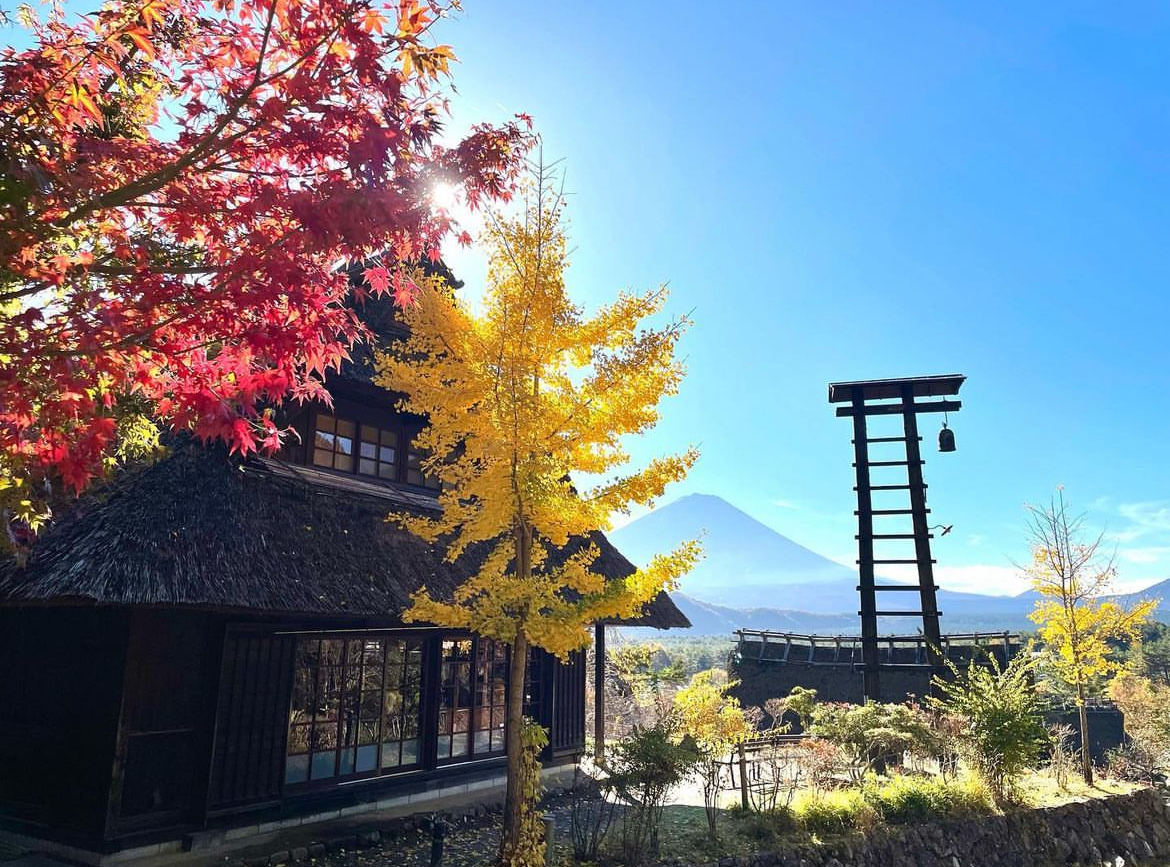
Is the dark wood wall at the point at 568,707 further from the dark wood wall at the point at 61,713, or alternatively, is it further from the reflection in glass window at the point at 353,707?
the dark wood wall at the point at 61,713

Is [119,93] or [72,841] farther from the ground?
[119,93]

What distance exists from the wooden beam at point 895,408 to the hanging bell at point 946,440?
62 centimetres

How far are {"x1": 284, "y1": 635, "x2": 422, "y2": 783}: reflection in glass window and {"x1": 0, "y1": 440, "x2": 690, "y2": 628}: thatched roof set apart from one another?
1.17m

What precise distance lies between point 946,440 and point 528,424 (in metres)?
11.3

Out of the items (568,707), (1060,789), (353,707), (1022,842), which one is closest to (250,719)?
(353,707)

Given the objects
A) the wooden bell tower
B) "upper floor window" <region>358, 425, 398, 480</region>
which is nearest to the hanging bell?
the wooden bell tower

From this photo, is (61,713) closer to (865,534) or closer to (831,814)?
(831,814)

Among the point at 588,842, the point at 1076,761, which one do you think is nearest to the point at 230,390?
the point at 588,842

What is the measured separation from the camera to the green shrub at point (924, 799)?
9.87 m

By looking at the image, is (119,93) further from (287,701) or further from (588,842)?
(588,842)

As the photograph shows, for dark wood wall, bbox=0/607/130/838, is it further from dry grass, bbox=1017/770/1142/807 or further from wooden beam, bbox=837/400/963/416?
wooden beam, bbox=837/400/963/416

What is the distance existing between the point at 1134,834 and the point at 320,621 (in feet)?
44.7

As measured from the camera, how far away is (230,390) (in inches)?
177

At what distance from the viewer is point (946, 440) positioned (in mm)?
15203
